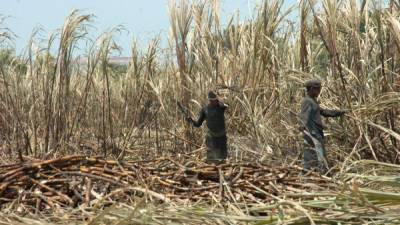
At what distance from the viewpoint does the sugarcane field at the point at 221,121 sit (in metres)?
2.91

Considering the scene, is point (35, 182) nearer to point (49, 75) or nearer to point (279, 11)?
point (49, 75)

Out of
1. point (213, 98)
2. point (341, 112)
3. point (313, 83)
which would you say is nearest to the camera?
point (341, 112)

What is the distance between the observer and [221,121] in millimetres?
6066

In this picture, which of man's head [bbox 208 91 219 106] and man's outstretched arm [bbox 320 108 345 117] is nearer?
man's outstretched arm [bbox 320 108 345 117]

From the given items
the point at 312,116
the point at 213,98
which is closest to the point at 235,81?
the point at 213,98

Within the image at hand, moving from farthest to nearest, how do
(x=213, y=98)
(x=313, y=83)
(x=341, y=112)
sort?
(x=213, y=98) → (x=313, y=83) → (x=341, y=112)

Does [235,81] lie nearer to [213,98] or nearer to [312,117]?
[213,98]

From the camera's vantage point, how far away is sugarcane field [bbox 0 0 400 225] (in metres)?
2.91

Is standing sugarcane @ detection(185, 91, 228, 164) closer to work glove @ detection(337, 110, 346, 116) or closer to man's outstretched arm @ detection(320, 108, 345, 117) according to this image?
man's outstretched arm @ detection(320, 108, 345, 117)

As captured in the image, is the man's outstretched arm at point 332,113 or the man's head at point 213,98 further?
the man's head at point 213,98

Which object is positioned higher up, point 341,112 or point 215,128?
point 341,112

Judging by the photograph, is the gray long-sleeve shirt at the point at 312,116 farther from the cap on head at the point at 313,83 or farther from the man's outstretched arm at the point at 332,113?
the cap on head at the point at 313,83

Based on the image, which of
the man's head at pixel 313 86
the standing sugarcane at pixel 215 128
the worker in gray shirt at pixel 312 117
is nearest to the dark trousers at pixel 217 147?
the standing sugarcane at pixel 215 128

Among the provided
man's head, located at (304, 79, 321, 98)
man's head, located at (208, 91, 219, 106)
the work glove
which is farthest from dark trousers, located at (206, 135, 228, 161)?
the work glove
